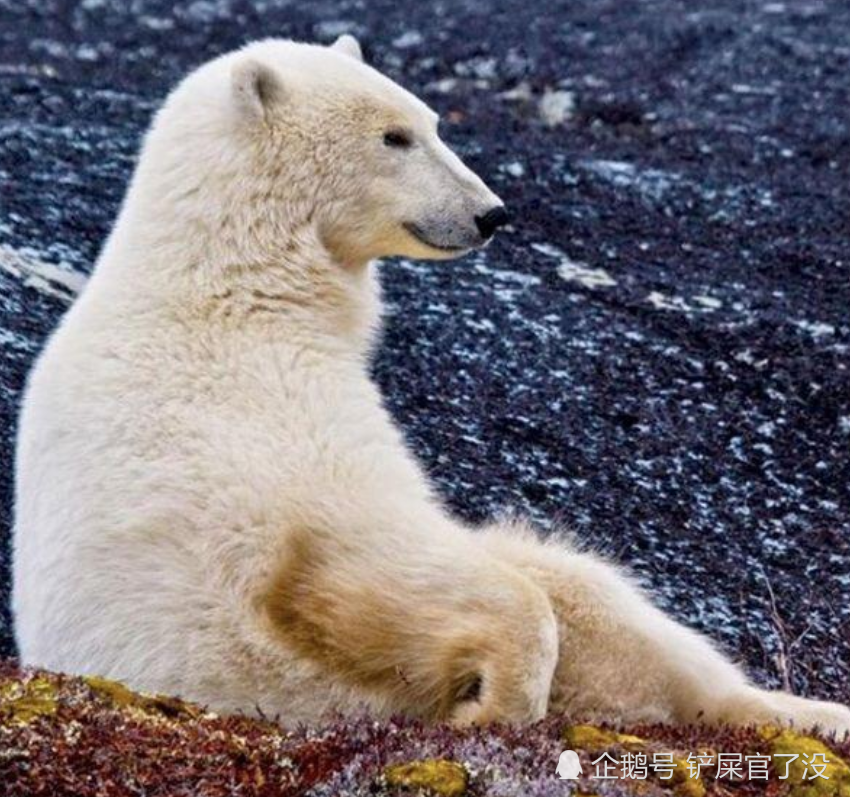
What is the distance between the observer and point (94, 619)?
571 centimetres

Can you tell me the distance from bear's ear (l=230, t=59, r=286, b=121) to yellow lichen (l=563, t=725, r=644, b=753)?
2216mm

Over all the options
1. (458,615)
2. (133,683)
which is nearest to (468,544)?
(458,615)

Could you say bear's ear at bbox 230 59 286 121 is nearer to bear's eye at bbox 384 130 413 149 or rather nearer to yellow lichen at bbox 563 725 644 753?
bear's eye at bbox 384 130 413 149

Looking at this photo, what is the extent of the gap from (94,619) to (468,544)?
107 cm

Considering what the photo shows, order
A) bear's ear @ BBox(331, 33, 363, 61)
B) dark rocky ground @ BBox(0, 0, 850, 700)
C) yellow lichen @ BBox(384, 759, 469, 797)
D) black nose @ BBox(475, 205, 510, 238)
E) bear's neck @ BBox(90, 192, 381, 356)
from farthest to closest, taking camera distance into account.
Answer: dark rocky ground @ BBox(0, 0, 850, 700), bear's ear @ BBox(331, 33, 363, 61), black nose @ BBox(475, 205, 510, 238), bear's neck @ BBox(90, 192, 381, 356), yellow lichen @ BBox(384, 759, 469, 797)

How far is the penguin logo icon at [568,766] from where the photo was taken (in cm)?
497

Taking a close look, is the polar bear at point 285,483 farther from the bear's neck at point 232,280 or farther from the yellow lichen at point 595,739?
the yellow lichen at point 595,739

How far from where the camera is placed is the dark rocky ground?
29.3 feet

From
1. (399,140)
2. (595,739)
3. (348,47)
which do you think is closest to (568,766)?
(595,739)

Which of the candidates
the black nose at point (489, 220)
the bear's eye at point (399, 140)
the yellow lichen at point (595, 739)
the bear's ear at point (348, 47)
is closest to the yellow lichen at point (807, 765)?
the yellow lichen at point (595, 739)

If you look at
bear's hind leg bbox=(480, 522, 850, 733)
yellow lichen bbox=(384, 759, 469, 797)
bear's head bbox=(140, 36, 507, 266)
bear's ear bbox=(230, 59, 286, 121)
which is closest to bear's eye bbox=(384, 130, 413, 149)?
bear's head bbox=(140, 36, 507, 266)

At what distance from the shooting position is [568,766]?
5.02m

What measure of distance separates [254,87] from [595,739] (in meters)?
2.35

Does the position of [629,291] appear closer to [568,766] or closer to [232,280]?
A: [232,280]
